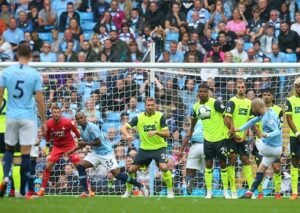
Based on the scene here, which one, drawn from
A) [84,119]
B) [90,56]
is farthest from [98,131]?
[90,56]

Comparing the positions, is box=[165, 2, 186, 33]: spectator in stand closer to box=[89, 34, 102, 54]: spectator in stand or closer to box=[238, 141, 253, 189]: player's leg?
box=[89, 34, 102, 54]: spectator in stand

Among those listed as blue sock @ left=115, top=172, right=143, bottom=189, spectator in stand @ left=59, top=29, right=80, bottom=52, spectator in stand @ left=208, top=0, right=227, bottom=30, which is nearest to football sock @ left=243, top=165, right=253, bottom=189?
blue sock @ left=115, top=172, right=143, bottom=189

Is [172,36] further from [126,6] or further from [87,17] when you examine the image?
[87,17]

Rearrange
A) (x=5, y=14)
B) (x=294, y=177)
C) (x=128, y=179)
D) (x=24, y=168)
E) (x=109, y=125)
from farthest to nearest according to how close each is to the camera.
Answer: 1. (x=5, y=14)
2. (x=109, y=125)
3. (x=128, y=179)
4. (x=294, y=177)
5. (x=24, y=168)

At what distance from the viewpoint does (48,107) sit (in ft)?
84.8

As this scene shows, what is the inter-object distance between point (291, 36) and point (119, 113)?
5714mm

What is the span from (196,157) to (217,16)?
6.66m

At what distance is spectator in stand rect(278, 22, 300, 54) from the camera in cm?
2916

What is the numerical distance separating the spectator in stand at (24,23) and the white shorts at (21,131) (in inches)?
483

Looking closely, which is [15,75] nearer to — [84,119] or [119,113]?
[84,119]

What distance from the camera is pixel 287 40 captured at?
2919 cm

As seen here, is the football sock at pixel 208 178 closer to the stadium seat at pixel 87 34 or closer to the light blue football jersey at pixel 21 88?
the light blue football jersey at pixel 21 88

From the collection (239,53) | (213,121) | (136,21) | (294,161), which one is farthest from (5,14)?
(294,161)

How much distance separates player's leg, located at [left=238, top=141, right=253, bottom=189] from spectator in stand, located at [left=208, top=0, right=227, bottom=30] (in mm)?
6760
